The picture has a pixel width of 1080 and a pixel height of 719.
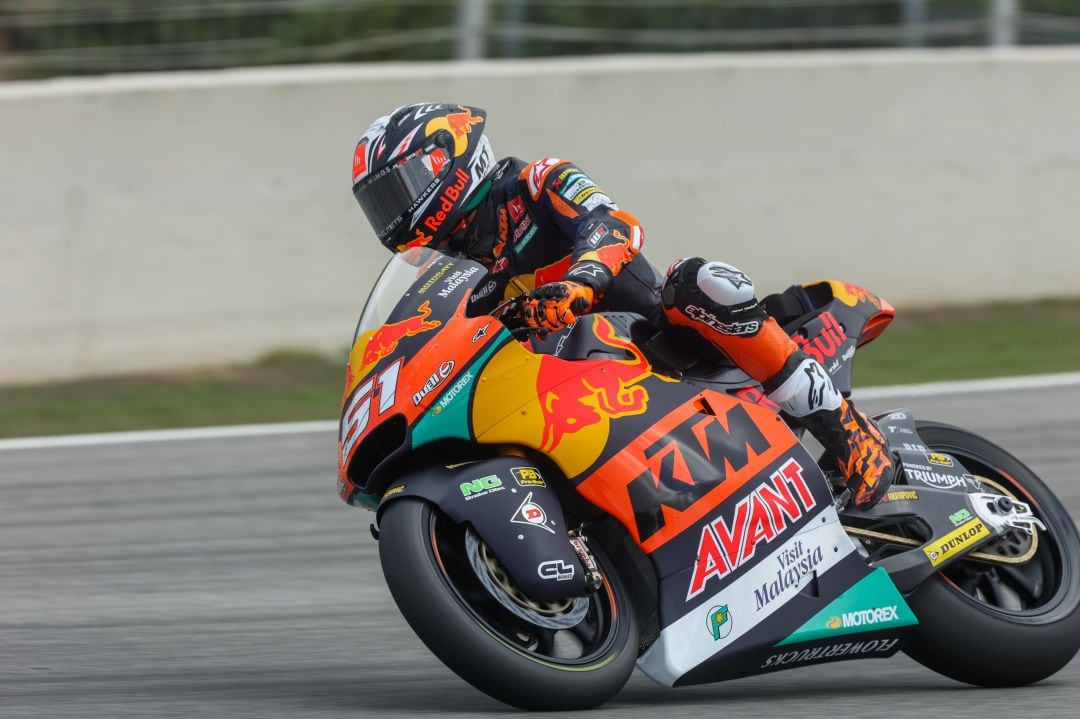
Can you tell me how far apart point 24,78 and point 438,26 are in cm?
235

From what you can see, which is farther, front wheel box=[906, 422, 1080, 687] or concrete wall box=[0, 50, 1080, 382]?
concrete wall box=[0, 50, 1080, 382]

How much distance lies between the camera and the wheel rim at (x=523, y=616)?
11.8 feet

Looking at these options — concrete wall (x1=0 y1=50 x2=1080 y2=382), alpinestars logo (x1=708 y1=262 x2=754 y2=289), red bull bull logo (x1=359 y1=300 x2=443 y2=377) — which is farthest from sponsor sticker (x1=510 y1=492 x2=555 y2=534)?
concrete wall (x1=0 y1=50 x2=1080 y2=382)

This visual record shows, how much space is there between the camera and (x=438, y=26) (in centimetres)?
922

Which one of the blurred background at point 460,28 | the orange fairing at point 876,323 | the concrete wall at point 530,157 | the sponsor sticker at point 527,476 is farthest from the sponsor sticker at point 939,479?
the blurred background at point 460,28

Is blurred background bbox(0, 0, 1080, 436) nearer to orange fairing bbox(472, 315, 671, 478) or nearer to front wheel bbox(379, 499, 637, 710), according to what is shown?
orange fairing bbox(472, 315, 671, 478)

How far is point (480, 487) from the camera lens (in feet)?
12.1

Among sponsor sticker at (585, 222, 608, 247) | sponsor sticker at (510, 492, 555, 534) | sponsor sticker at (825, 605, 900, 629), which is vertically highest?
sponsor sticker at (585, 222, 608, 247)

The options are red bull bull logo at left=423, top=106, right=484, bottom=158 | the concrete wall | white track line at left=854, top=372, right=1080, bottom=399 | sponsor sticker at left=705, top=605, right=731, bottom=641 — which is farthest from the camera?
the concrete wall

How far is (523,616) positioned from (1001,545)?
1.48 meters

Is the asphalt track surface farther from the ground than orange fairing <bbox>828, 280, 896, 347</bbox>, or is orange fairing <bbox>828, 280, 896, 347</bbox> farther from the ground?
orange fairing <bbox>828, 280, 896, 347</bbox>

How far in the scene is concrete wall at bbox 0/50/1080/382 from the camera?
27.8ft

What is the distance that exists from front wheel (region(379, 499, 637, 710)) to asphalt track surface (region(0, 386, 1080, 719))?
0.19 m

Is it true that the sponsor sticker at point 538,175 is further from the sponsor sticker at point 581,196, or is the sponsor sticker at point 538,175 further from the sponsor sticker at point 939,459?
the sponsor sticker at point 939,459
